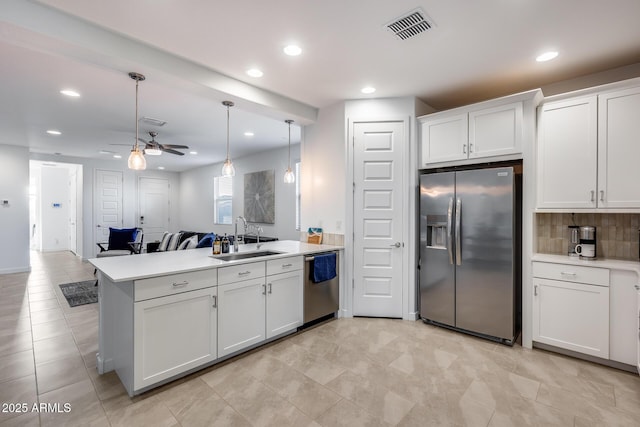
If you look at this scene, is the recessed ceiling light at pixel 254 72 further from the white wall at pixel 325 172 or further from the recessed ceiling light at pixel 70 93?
the recessed ceiling light at pixel 70 93

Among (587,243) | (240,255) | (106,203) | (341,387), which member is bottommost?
(341,387)

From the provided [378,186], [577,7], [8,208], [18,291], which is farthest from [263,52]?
[8,208]

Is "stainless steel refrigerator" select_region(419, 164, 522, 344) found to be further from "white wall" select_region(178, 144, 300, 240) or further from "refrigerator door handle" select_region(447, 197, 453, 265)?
"white wall" select_region(178, 144, 300, 240)

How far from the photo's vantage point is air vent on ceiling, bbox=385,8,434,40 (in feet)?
6.91

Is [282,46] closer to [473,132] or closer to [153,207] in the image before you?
[473,132]

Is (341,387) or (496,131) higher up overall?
(496,131)

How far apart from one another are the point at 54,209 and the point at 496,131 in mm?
12198

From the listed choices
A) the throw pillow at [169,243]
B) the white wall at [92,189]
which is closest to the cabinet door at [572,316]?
the throw pillow at [169,243]

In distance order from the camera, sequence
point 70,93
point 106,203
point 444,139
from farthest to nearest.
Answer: point 106,203, point 70,93, point 444,139

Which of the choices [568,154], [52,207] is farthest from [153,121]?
[52,207]

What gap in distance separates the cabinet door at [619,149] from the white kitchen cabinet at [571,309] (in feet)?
2.18

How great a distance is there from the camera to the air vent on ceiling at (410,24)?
2.11 meters

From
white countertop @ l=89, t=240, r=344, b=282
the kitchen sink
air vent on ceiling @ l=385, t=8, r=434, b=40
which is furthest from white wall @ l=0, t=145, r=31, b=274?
air vent on ceiling @ l=385, t=8, r=434, b=40

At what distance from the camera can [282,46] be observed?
250 centimetres
